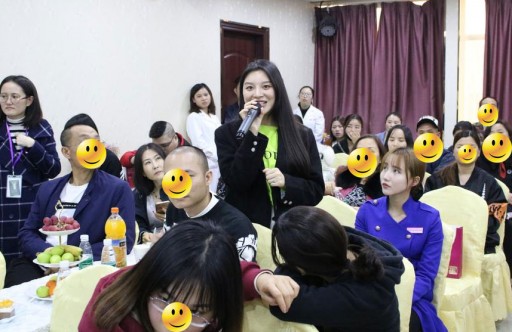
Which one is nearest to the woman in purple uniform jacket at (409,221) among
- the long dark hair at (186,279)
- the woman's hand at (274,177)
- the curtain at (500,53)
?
the woman's hand at (274,177)

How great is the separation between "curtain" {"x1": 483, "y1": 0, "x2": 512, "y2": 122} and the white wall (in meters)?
2.75

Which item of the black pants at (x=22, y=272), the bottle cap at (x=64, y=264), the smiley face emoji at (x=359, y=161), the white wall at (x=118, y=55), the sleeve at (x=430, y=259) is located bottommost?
the black pants at (x=22, y=272)

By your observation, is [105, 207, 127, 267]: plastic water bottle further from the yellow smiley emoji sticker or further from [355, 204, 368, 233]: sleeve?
the yellow smiley emoji sticker

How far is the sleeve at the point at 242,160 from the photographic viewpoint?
1980mm

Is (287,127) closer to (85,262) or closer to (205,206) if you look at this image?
(205,206)

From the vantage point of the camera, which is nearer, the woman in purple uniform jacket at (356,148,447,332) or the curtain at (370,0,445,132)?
the woman in purple uniform jacket at (356,148,447,332)

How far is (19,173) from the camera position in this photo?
126 inches

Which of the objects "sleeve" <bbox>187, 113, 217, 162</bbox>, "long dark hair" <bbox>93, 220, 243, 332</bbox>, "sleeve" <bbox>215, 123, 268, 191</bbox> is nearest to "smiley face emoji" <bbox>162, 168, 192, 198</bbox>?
"sleeve" <bbox>215, 123, 268, 191</bbox>

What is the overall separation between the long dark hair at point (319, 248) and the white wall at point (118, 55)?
334cm

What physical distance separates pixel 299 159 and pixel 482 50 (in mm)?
5628

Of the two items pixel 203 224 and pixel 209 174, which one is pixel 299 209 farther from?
pixel 209 174

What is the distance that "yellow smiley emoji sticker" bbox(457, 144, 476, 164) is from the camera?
3.16 m

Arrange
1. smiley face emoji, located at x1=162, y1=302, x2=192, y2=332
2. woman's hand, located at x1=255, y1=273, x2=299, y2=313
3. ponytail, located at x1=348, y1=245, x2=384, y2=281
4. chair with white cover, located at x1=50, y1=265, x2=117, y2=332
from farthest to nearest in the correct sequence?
chair with white cover, located at x1=50, y1=265, x2=117, y2=332 < ponytail, located at x1=348, y1=245, x2=384, y2=281 < woman's hand, located at x1=255, y1=273, x2=299, y2=313 < smiley face emoji, located at x1=162, y1=302, x2=192, y2=332

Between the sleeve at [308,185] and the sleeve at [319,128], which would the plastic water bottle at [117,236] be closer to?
the sleeve at [308,185]
